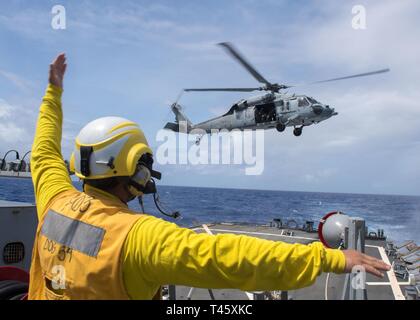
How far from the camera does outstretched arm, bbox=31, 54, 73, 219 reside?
8.17 ft

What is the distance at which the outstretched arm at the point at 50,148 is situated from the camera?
2.49 m

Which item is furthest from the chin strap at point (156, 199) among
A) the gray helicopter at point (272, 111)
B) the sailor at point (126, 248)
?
the gray helicopter at point (272, 111)

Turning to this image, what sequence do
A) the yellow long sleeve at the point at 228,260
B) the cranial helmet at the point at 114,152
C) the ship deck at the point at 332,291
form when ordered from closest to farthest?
the yellow long sleeve at the point at 228,260, the cranial helmet at the point at 114,152, the ship deck at the point at 332,291

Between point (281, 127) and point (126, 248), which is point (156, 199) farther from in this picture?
point (281, 127)

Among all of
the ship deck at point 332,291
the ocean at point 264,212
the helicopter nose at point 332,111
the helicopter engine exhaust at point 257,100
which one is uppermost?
the helicopter engine exhaust at point 257,100

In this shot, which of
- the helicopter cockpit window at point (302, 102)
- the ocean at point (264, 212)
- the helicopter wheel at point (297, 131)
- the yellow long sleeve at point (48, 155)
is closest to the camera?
the yellow long sleeve at point (48, 155)

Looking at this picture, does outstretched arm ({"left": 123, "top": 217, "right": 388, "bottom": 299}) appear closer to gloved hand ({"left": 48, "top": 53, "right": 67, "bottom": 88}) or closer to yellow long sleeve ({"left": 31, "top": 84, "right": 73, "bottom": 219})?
yellow long sleeve ({"left": 31, "top": 84, "right": 73, "bottom": 219})

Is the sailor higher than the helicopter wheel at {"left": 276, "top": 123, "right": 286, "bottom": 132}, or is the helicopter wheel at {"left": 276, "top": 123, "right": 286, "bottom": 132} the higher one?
the helicopter wheel at {"left": 276, "top": 123, "right": 286, "bottom": 132}

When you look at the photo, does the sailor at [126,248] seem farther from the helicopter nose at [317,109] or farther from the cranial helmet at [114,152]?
the helicopter nose at [317,109]

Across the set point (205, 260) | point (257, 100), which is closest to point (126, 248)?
point (205, 260)

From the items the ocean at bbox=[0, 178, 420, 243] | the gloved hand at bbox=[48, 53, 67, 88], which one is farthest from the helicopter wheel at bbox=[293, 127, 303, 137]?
the gloved hand at bbox=[48, 53, 67, 88]

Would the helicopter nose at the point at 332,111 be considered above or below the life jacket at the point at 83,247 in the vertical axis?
above

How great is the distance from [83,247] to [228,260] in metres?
0.77

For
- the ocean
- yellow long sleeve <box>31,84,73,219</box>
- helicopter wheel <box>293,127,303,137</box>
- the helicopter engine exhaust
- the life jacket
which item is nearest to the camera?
the life jacket
